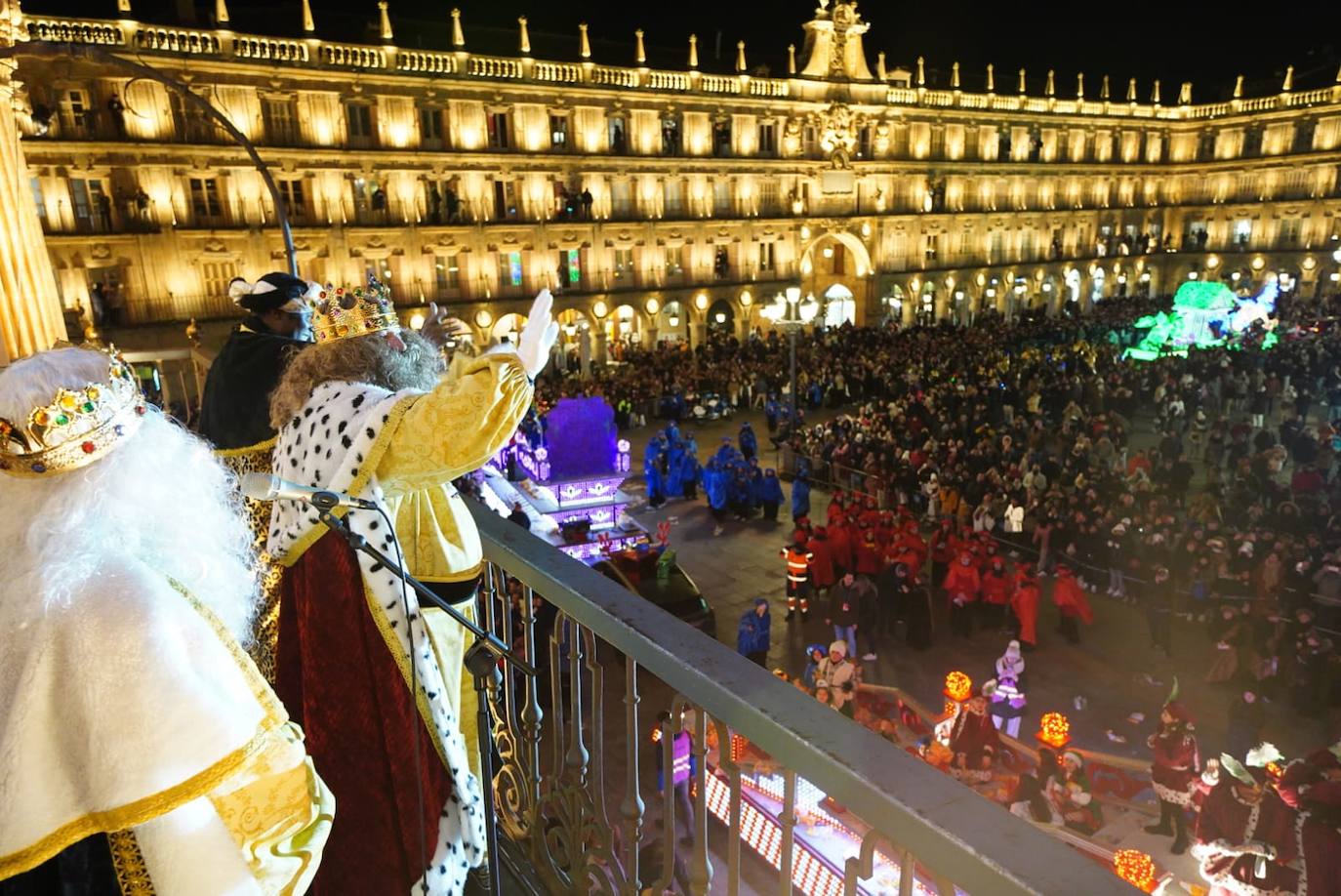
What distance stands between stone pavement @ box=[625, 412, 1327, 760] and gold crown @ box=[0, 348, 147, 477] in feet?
32.0

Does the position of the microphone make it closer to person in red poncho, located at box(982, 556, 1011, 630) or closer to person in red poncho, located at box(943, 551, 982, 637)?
person in red poncho, located at box(943, 551, 982, 637)

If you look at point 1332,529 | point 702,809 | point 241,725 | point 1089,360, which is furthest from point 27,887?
point 1089,360

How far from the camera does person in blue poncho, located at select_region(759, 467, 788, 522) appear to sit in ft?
54.5

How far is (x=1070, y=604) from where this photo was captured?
1098 centimetres

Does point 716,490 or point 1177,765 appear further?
point 716,490

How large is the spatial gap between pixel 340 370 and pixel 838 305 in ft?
140

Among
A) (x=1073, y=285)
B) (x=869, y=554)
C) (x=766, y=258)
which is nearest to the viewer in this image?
(x=869, y=554)

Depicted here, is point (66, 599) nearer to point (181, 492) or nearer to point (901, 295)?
point (181, 492)

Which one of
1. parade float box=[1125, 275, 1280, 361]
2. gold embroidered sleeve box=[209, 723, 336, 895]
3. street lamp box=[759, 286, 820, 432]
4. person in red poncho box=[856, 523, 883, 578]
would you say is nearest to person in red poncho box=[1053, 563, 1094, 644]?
person in red poncho box=[856, 523, 883, 578]

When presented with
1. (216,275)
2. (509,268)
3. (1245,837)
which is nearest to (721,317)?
(509,268)

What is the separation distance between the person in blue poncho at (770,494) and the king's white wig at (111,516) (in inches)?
585

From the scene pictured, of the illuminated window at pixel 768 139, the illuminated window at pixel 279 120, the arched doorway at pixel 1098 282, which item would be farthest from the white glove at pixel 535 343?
the arched doorway at pixel 1098 282

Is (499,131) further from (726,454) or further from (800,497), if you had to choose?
(800,497)

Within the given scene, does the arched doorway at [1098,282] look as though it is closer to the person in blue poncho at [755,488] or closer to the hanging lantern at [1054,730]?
the person in blue poncho at [755,488]
